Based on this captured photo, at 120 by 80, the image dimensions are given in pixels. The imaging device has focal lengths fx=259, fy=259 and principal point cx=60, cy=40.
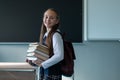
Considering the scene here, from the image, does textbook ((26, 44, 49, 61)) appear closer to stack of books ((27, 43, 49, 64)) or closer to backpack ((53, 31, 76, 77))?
stack of books ((27, 43, 49, 64))

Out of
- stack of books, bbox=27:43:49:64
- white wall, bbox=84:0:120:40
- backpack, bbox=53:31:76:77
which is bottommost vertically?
backpack, bbox=53:31:76:77

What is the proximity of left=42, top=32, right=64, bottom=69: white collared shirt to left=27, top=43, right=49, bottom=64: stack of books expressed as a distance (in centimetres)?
5

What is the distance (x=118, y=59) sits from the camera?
3.94 m

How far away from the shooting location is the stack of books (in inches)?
77.8

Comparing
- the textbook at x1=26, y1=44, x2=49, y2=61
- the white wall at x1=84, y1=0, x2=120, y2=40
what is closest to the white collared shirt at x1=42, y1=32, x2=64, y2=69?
the textbook at x1=26, y1=44, x2=49, y2=61

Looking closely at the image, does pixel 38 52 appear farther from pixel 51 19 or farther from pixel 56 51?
pixel 51 19

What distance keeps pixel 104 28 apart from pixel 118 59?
525mm

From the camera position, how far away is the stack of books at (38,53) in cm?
198

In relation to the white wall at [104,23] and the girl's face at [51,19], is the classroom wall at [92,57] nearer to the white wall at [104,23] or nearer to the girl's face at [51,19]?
the white wall at [104,23]

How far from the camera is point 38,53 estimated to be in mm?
1976

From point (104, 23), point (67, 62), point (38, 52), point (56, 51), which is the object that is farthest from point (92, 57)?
point (38, 52)

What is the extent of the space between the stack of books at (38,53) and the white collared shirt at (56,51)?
46 mm

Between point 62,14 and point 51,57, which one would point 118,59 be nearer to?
point 62,14

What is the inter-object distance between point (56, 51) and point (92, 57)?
6.51 ft
